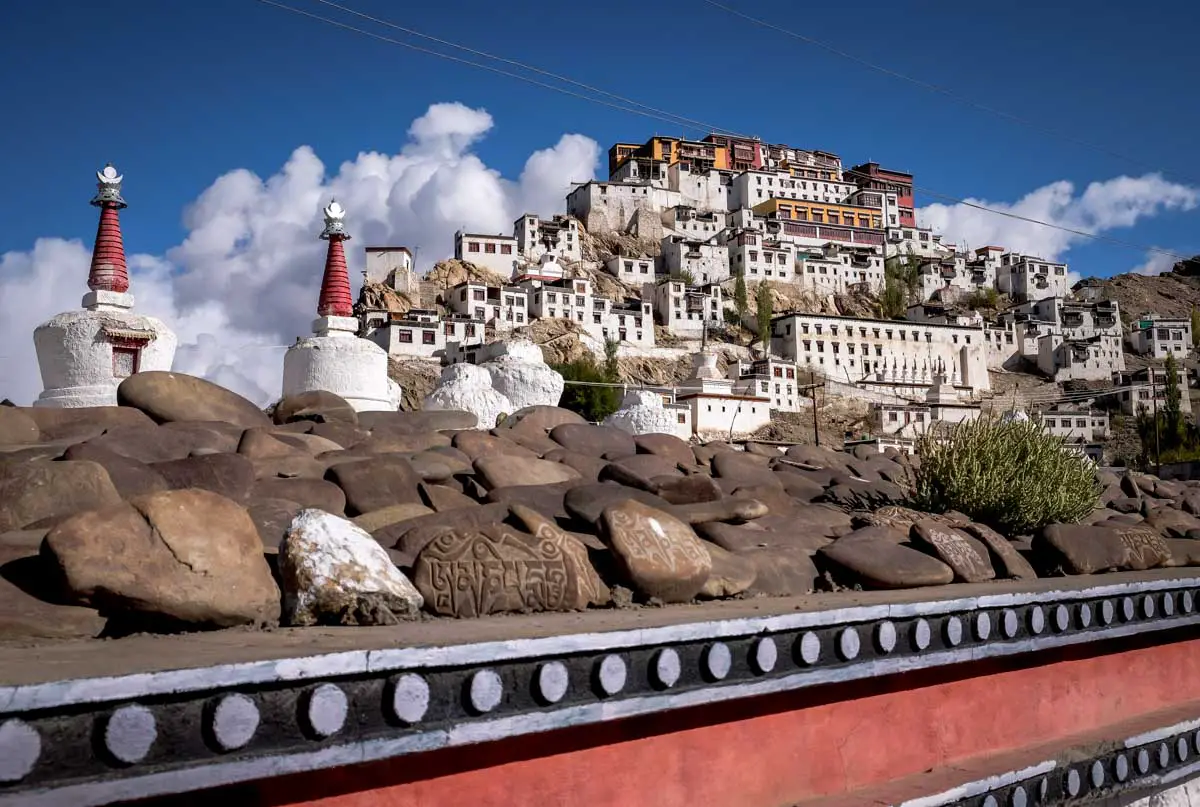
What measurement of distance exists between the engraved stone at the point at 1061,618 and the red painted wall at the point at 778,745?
247 millimetres

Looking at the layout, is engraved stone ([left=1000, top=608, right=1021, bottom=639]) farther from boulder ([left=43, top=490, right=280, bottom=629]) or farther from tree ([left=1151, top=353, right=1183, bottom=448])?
tree ([left=1151, top=353, right=1183, bottom=448])

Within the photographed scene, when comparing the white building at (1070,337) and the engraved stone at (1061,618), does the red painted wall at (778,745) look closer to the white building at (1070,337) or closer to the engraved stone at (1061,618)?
the engraved stone at (1061,618)

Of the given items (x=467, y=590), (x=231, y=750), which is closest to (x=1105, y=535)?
(x=467, y=590)

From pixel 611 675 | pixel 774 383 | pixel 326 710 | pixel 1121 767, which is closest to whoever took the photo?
pixel 326 710

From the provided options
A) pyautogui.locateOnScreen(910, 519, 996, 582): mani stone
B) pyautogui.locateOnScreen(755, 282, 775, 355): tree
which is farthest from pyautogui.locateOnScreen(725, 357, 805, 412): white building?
pyautogui.locateOnScreen(910, 519, 996, 582): mani stone

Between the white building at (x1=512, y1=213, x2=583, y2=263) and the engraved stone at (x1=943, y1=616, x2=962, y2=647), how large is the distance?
77309 millimetres

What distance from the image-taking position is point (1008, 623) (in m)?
4.47

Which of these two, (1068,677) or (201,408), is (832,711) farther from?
(201,408)

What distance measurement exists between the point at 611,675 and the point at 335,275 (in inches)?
609

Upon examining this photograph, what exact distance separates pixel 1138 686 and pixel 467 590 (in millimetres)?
3893

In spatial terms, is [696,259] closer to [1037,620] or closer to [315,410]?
[315,410]

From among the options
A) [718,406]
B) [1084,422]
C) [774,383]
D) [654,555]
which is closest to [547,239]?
[774,383]

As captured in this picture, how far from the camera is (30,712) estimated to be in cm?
218

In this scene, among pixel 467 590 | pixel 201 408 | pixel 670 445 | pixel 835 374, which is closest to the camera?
pixel 467 590
